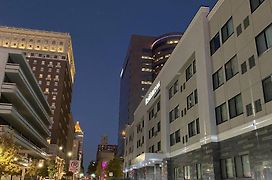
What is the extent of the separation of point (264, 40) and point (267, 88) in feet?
10.9

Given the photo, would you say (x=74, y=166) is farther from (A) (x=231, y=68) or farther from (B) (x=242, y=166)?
(A) (x=231, y=68)

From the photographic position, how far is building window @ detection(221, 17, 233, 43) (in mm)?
25361

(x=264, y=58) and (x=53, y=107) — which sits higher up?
(x=53, y=107)

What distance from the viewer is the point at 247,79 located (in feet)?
72.3

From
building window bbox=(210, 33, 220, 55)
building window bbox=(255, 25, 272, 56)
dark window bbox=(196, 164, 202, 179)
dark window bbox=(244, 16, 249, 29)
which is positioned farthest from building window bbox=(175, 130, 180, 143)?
building window bbox=(255, 25, 272, 56)

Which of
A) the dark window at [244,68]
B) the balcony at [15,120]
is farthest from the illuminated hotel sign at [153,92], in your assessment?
the dark window at [244,68]

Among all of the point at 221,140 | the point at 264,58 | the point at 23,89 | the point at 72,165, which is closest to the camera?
the point at 264,58

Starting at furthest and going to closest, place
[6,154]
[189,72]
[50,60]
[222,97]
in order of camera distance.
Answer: [50,60]
[189,72]
[6,154]
[222,97]

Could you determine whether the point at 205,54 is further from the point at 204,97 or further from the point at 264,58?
the point at 264,58

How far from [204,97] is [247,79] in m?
6.67

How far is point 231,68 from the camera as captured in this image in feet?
81.5

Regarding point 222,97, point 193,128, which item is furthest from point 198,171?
point 222,97

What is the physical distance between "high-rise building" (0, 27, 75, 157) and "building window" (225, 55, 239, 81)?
328ft

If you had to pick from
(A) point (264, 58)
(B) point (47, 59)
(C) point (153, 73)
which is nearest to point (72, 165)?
(A) point (264, 58)
